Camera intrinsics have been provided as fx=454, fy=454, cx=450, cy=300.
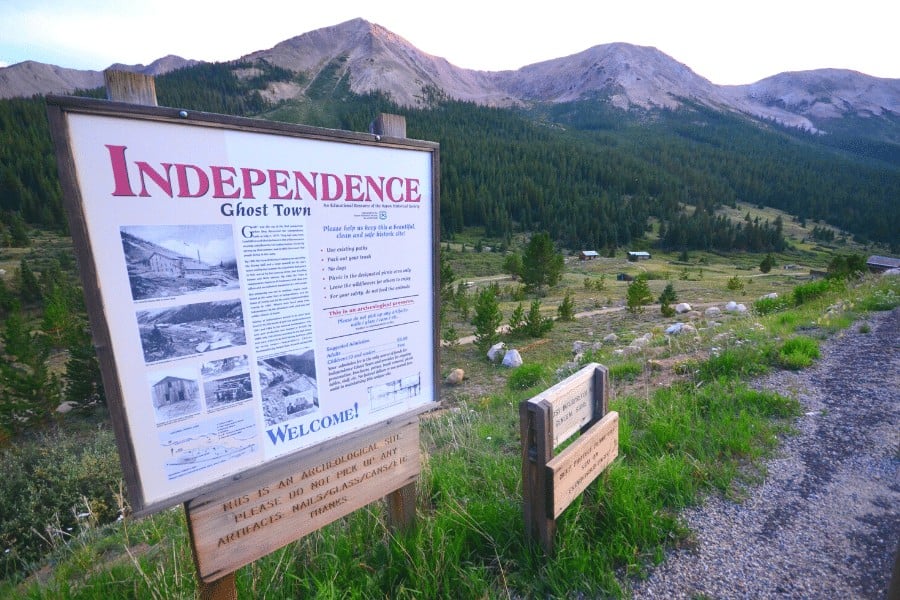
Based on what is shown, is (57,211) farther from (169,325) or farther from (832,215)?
(832,215)

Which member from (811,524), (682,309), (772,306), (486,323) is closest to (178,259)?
(811,524)

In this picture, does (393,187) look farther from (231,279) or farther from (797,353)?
(797,353)

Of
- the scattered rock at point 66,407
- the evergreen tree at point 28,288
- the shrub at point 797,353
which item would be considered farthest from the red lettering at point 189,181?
the evergreen tree at point 28,288

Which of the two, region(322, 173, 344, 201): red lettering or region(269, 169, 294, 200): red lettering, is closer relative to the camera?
region(269, 169, 294, 200): red lettering

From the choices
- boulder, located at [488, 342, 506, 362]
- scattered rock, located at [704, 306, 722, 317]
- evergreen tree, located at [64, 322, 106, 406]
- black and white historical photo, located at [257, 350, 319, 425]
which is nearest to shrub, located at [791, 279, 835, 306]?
scattered rock, located at [704, 306, 722, 317]

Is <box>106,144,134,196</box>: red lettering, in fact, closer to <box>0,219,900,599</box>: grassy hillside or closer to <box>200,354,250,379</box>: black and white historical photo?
<box>200,354,250,379</box>: black and white historical photo

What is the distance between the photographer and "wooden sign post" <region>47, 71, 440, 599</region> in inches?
68.3

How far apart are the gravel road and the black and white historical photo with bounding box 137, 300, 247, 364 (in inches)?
101

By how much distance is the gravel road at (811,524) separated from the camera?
8.52ft

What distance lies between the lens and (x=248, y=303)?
2.05 meters

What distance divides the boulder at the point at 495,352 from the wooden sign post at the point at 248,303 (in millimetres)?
11664

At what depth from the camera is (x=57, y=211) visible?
5331 cm

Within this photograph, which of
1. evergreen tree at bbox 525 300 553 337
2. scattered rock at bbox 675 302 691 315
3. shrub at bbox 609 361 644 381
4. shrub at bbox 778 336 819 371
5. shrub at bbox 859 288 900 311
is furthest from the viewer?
scattered rock at bbox 675 302 691 315

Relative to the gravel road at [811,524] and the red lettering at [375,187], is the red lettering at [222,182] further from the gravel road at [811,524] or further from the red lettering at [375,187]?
the gravel road at [811,524]
